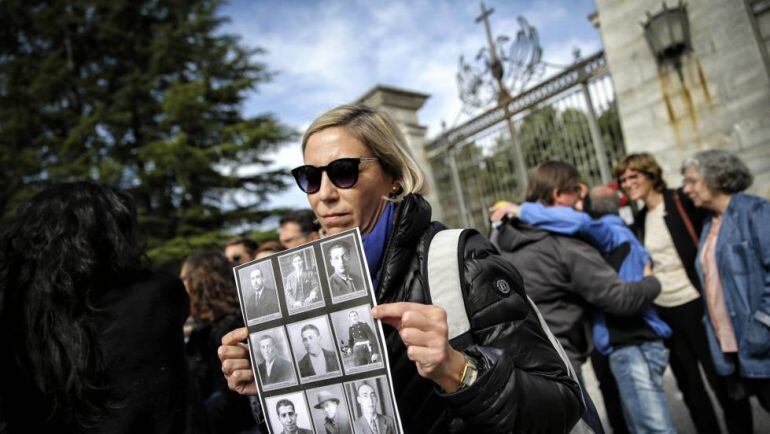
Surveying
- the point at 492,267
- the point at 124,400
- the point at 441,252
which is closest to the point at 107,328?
the point at 124,400

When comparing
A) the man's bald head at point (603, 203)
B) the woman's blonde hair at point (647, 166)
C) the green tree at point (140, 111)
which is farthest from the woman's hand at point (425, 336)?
the green tree at point (140, 111)

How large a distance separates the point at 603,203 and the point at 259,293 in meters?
3.28

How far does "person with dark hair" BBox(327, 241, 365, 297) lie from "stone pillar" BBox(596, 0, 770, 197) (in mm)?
6096

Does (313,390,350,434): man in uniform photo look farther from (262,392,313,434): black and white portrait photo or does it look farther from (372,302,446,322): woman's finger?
(372,302,446,322): woman's finger

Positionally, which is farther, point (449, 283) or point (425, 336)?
point (449, 283)

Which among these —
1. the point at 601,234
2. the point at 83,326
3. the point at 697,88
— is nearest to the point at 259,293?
the point at 83,326

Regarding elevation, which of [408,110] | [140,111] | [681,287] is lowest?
[681,287]

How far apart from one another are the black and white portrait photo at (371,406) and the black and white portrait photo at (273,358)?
0.55 feet

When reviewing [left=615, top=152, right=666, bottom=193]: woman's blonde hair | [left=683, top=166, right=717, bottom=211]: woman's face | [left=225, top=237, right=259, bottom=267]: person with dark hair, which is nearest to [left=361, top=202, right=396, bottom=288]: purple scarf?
[left=683, top=166, right=717, bottom=211]: woman's face

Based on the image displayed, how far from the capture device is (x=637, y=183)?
3.87 metres

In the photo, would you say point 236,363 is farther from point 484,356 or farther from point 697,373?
point 697,373

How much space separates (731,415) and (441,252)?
344cm

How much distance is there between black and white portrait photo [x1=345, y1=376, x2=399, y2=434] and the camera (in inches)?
39.9

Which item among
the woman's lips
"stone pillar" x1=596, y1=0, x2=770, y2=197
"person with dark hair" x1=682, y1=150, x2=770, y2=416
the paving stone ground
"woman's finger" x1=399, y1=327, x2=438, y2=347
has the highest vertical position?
"stone pillar" x1=596, y1=0, x2=770, y2=197
